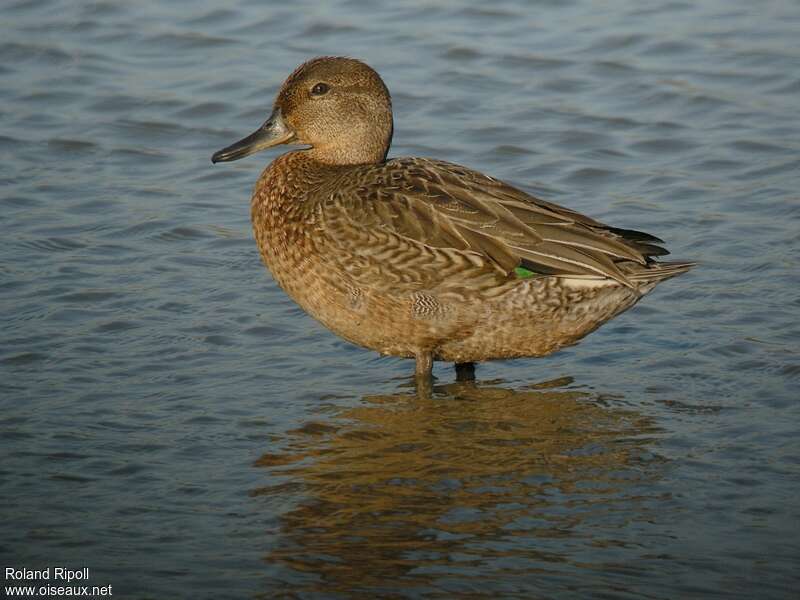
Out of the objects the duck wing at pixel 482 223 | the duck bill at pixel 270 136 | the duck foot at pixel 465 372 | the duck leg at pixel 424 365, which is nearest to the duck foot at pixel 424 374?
the duck leg at pixel 424 365

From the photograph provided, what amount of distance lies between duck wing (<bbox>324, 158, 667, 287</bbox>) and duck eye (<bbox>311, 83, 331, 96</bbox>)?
56cm

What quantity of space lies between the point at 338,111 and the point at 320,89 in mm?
137

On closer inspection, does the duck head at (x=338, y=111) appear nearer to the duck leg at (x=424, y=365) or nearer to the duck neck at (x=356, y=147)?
the duck neck at (x=356, y=147)

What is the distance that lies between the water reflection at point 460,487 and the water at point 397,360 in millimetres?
16

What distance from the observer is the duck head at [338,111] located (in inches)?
279

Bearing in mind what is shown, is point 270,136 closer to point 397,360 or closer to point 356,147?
point 356,147

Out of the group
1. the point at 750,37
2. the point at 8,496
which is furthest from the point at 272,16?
the point at 8,496

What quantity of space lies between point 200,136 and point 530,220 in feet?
13.5

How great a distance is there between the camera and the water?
5.24m

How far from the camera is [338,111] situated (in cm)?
708

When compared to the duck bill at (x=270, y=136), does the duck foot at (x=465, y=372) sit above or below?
below

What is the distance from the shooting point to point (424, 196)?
6566mm

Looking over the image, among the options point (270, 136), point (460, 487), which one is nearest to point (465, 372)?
point (460, 487)

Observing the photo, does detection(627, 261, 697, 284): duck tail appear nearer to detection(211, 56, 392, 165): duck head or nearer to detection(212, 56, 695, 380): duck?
detection(212, 56, 695, 380): duck
